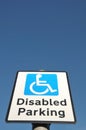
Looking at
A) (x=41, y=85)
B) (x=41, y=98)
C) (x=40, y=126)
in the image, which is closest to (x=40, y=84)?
(x=41, y=85)

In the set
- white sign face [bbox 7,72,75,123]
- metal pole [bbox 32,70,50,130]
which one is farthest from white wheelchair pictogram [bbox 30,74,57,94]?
metal pole [bbox 32,70,50,130]

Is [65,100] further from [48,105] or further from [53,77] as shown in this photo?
[53,77]

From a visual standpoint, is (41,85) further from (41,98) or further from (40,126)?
(40,126)

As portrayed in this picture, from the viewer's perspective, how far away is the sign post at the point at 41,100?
3.23m

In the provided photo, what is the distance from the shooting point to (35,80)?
3.94m

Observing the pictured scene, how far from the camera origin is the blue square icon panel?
3635 millimetres

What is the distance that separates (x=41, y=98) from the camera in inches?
138

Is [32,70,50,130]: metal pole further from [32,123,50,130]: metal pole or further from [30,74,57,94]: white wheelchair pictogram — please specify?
[30,74,57,94]: white wheelchair pictogram

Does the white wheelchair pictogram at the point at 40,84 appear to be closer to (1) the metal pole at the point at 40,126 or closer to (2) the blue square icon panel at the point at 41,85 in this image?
(2) the blue square icon panel at the point at 41,85

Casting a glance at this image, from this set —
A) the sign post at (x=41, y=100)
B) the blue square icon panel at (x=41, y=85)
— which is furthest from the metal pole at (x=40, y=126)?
the blue square icon panel at (x=41, y=85)

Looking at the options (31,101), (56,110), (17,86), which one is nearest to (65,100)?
(56,110)

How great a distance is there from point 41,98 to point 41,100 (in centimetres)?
4

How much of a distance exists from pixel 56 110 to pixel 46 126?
10.5 inches

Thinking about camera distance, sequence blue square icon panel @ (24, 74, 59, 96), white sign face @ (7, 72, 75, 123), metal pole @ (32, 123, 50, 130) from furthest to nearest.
A: 1. blue square icon panel @ (24, 74, 59, 96)
2. white sign face @ (7, 72, 75, 123)
3. metal pole @ (32, 123, 50, 130)
